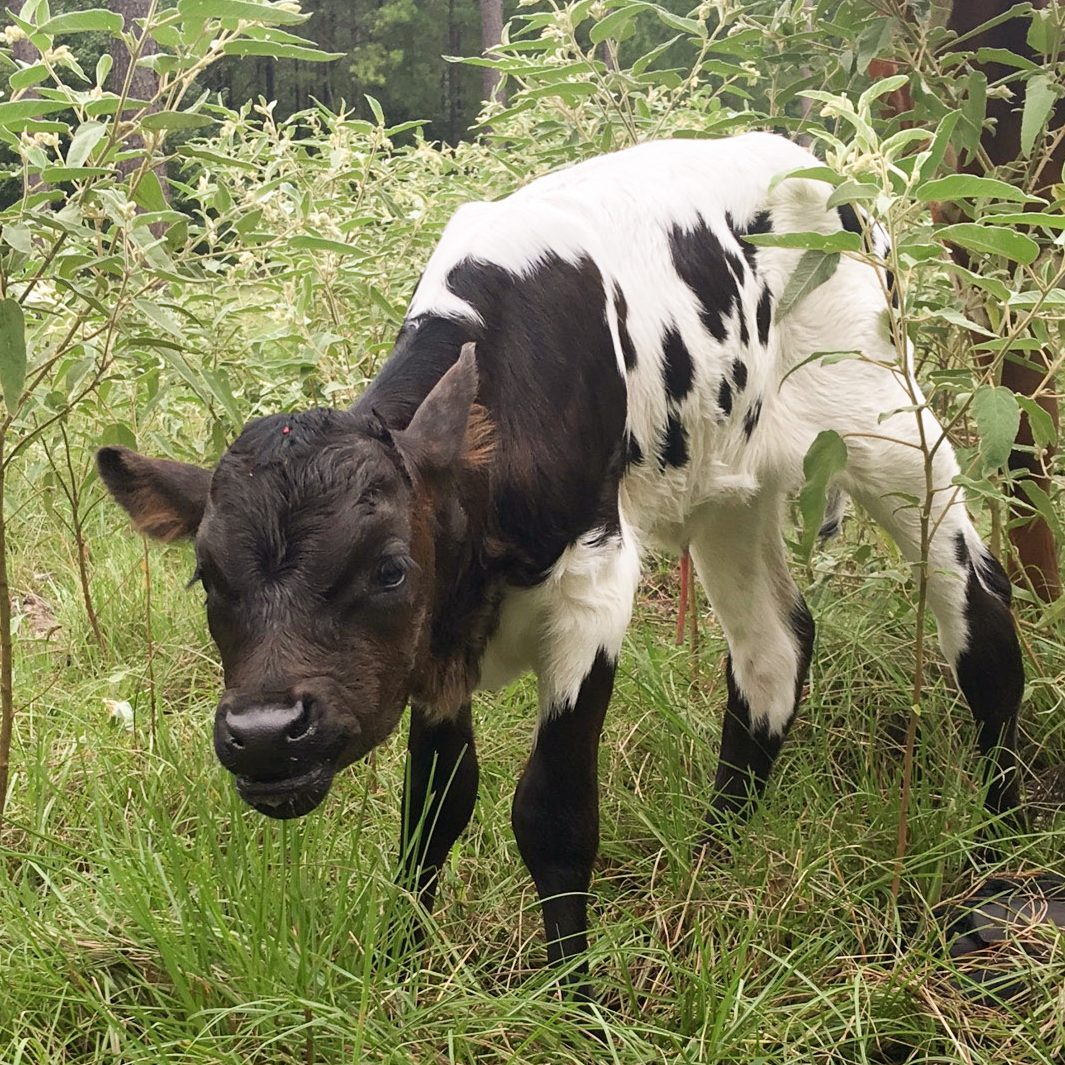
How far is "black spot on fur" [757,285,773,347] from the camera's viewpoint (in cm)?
316

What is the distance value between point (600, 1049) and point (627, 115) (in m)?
2.94

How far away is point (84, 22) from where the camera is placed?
6.76 ft

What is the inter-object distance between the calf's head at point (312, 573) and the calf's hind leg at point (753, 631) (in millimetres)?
1282

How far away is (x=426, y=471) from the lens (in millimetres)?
2340

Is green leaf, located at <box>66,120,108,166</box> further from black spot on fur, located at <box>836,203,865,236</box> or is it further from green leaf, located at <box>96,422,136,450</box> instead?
black spot on fur, located at <box>836,203,865,236</box>

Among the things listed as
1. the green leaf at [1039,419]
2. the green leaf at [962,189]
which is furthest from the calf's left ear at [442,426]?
the green leaf at [1039,419]

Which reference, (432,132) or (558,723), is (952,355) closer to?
→ (558,723)

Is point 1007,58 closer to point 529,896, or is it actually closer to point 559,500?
point 559,500

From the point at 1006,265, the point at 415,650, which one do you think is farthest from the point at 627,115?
the point at 415,650

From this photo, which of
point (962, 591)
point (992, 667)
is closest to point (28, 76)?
point (962, 591)

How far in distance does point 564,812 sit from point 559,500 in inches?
26.9

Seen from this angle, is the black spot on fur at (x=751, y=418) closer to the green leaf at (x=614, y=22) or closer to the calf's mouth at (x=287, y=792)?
the green leaf at (x=614, y=22)

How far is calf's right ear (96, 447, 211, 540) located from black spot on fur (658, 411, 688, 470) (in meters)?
1.11

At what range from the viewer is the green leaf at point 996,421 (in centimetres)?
219
